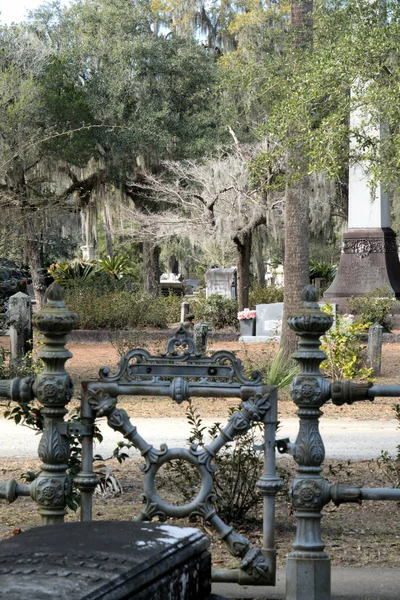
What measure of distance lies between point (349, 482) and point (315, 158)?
851 centimetres

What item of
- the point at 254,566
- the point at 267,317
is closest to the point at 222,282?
the point at 267,317

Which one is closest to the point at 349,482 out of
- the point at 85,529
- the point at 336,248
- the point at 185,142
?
the point at 85,529

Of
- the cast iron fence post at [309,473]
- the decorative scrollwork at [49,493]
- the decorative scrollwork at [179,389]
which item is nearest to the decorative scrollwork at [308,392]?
the cast iron fence post at [309,473]

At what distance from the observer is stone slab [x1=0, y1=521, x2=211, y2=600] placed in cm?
246

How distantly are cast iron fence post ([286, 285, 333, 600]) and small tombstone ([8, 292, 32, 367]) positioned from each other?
11401 mm

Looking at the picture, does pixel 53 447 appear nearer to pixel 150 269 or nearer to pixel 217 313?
pixel 217 313

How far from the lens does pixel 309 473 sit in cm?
422

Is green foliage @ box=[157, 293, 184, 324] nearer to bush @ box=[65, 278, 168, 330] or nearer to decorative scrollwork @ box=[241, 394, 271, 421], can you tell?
bush @ box=[65, 278, 168, 330]

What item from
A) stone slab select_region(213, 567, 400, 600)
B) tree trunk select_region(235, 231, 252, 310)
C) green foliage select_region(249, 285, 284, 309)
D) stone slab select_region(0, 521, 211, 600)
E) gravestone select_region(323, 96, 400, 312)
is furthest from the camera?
green foliage select_region(249, 285, 284, 309)

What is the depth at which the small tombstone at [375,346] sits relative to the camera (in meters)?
16.3

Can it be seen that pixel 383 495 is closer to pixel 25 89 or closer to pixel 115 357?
pixel 115 357

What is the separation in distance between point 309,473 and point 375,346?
12462 millimetres

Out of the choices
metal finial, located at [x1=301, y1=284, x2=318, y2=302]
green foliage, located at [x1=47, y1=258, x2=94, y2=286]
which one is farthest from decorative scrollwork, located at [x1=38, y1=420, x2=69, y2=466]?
green foliage, located at [x1=47, y1=258, x2=94, y2=286]

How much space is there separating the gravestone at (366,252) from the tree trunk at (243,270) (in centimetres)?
285
